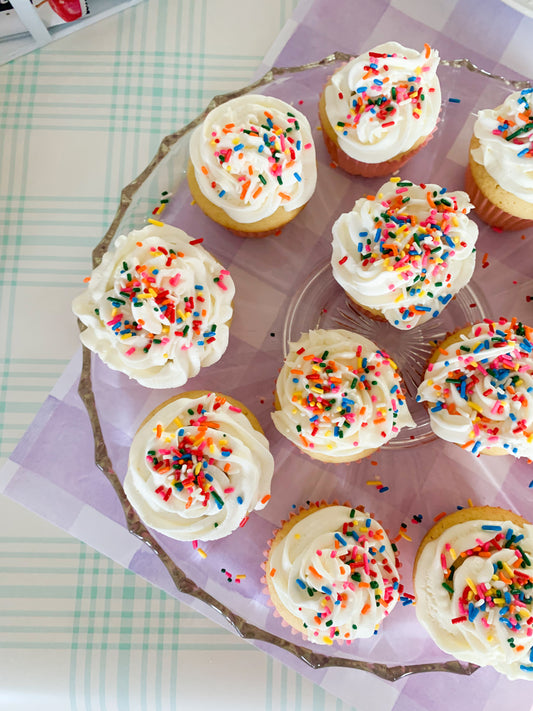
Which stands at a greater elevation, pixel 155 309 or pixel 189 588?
pixel 155 309

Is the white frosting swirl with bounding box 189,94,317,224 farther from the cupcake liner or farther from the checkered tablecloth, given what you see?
the cupcake liner

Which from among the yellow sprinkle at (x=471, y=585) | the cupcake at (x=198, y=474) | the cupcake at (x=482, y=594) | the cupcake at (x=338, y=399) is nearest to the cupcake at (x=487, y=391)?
the cupcake at (x=338, y=399)

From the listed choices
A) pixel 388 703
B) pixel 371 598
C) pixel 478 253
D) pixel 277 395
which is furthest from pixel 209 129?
pixel 388 703

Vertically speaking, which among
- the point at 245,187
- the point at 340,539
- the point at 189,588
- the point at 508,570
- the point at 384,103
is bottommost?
the point at 189,588

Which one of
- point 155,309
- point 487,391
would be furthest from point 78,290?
point 487,391

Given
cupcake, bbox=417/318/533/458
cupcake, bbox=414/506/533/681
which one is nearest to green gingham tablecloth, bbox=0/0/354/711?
cupcake, bbox=414/506/533/681

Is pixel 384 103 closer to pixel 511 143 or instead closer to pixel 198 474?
pixel 511 143
